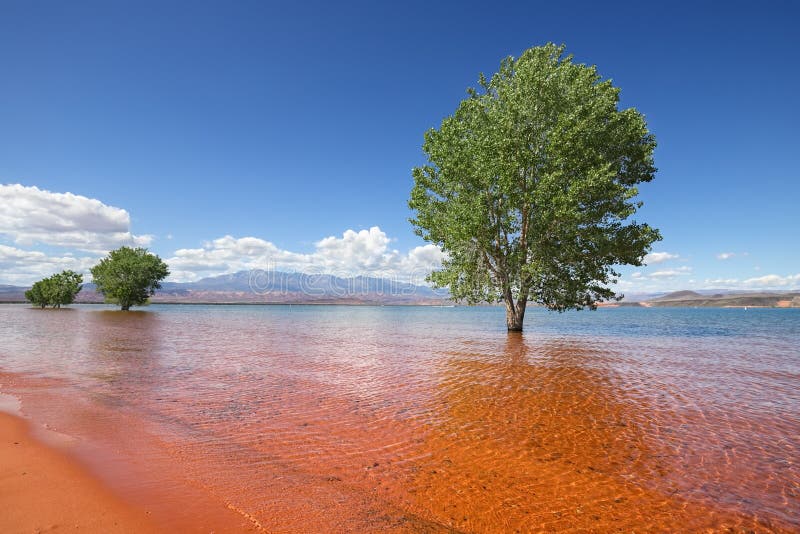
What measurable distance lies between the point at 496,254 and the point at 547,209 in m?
5.66

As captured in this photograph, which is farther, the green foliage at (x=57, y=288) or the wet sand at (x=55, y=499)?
the green foliage at (x=57, y=288)

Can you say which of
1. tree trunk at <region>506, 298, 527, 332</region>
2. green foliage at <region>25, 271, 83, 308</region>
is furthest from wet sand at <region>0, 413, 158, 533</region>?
green foliage at <region>25, 271, 83, 308</region>

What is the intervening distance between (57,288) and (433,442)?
472 ft

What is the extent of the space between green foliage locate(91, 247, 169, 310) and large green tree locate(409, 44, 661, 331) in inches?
3475

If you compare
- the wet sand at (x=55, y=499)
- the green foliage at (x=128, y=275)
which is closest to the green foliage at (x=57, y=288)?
the green foliage at (x=128, y=275)

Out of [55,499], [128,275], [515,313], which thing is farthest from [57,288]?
[55,499]

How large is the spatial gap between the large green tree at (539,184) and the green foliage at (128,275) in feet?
290

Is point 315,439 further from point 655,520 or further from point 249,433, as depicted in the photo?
point 655,520

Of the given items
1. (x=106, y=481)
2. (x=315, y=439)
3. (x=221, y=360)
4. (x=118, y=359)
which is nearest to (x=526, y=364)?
(x=315, y=439)

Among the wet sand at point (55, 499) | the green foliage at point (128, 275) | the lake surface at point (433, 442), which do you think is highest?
the green foliage at point (128, 275)

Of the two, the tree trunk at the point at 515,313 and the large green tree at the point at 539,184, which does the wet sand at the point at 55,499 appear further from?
the tree trunk at the point at 515,313

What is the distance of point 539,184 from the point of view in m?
27.2

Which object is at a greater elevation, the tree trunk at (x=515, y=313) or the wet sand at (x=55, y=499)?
the tree trunk at (x=515, y=313)

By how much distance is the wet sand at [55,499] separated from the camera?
461 centimetres
